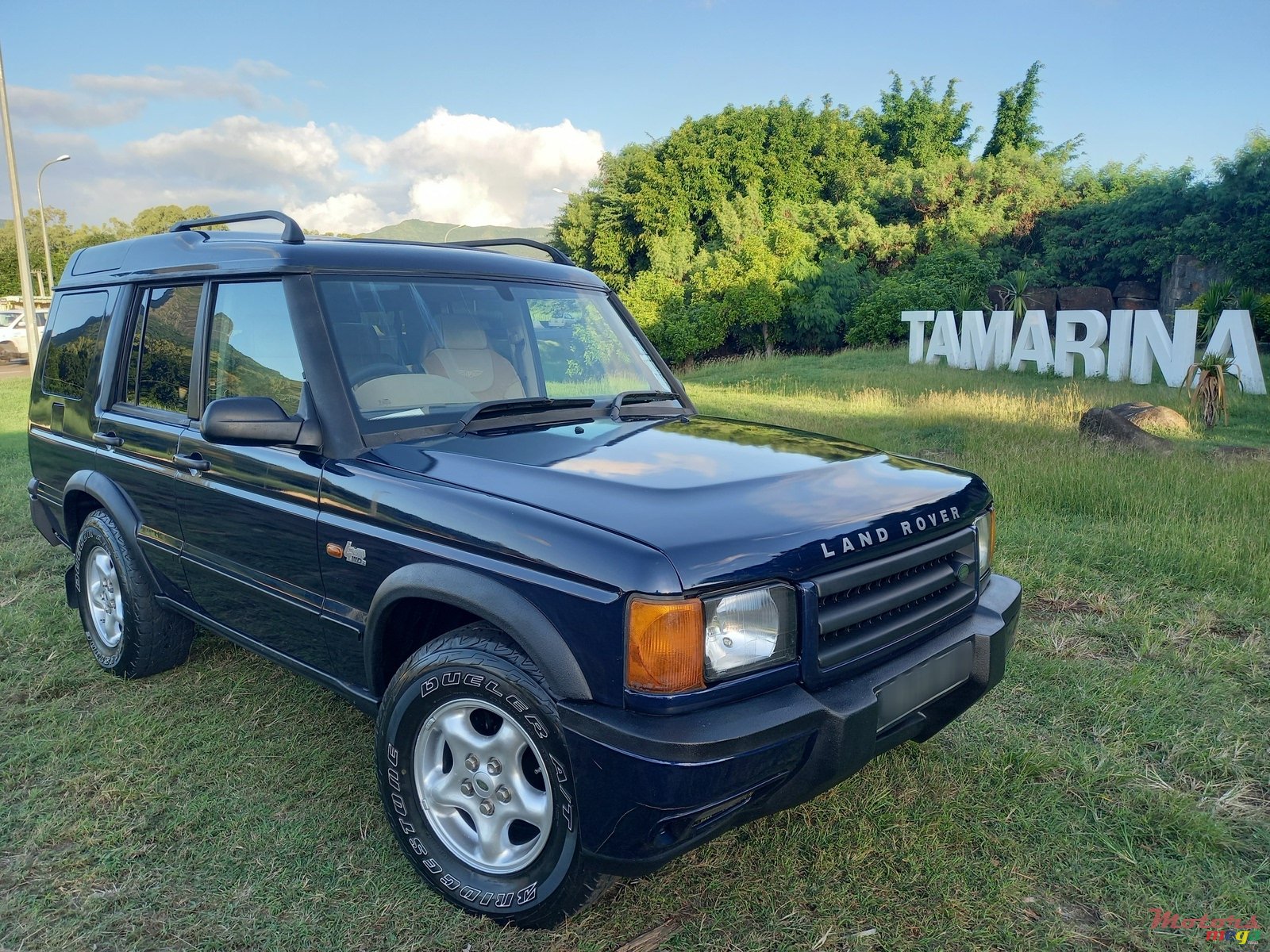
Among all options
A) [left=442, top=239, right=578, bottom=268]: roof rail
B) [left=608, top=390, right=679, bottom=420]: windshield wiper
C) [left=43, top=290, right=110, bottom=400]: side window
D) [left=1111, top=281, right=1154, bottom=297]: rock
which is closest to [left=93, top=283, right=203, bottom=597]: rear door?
[left=43, top=290, right=110, bottom=400]: side window

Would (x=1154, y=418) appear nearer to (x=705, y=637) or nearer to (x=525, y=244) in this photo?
(x=525, y=244)

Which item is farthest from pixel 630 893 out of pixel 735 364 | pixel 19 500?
pixel 735 364

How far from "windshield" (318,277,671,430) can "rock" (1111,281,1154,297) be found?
28.4 meters

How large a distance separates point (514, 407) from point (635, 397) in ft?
1.99

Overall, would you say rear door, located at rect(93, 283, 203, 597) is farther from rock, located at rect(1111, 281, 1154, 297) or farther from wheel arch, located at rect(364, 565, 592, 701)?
rock, located at rect(1111, 281, 1154, 297)

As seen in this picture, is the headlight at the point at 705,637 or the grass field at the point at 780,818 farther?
the grass field at the point at 780,818

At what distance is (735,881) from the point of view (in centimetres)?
274

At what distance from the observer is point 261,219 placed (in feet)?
11.8

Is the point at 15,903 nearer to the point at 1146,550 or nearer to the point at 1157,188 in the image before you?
the point at 1146,550

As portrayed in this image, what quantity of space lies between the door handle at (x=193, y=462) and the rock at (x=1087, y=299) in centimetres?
2833

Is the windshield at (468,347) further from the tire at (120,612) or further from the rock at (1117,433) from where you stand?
the rock at (1117,433)

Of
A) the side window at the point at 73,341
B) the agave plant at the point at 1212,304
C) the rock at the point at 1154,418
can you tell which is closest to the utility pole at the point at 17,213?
the side window at the point at 73,341

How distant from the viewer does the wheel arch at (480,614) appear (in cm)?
220

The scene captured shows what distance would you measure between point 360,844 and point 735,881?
124 cm
